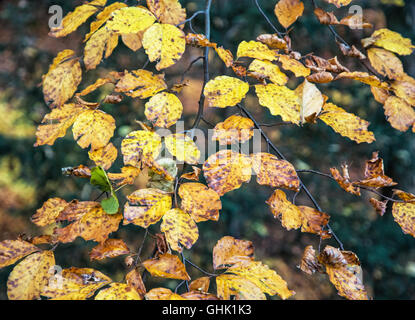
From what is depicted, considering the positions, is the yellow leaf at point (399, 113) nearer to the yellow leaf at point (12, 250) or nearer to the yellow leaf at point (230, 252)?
the yellow leaf at point (230, 252)

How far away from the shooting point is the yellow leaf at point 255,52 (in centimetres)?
64

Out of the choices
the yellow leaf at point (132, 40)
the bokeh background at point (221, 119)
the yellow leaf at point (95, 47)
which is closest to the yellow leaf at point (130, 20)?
the yellow leaf at point (95, 47)

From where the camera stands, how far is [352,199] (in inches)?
107

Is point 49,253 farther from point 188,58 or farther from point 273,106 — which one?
point 188,58

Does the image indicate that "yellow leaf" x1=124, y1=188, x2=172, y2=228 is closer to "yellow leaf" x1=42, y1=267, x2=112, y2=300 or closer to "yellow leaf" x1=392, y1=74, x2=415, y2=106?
"yellow leaf" x1=42, y1=267, x2=112, y2=300

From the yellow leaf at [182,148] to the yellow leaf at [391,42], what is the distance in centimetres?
58

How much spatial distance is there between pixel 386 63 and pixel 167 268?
76 centimetres

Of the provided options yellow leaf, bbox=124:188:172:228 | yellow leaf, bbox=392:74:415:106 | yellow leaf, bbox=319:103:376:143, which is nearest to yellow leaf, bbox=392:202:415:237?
yellow leaf, bbox=319:103:376:143

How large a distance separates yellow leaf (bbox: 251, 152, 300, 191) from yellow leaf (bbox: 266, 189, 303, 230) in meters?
0.06

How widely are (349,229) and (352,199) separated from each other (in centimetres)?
67

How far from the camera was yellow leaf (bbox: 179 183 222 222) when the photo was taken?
565mm

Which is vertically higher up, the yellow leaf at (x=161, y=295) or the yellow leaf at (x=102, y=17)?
the yellow leaf at (x=102, y=17)

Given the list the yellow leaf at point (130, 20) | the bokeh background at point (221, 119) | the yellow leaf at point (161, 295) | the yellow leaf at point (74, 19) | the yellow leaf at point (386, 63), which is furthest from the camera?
the bokeh background at point (221, 119)
